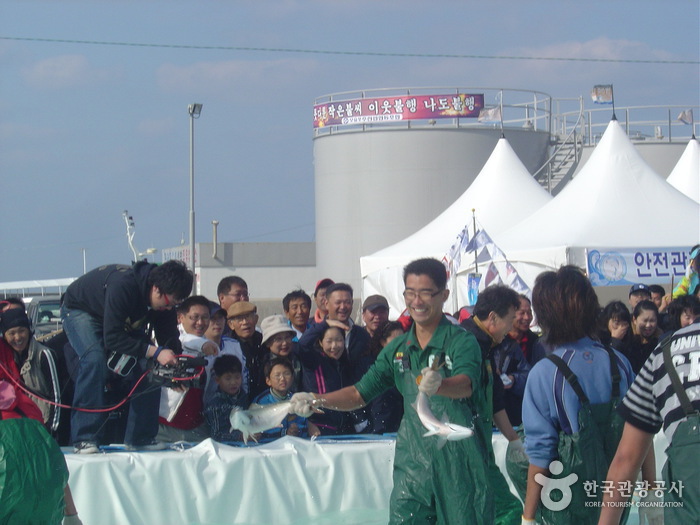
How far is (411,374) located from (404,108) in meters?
26.0

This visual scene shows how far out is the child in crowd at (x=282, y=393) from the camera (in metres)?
5.84

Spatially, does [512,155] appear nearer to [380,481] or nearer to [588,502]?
[380,481]

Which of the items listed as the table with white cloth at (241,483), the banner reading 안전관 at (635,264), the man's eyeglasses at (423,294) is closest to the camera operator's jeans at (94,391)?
the table with white cloth at (241,483)

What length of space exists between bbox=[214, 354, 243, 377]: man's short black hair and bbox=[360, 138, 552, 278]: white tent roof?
10798 mm

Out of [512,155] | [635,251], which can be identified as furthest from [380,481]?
[512,155]

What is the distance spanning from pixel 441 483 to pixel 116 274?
2422 millimetres

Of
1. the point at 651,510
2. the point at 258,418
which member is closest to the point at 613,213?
the point at 651,510

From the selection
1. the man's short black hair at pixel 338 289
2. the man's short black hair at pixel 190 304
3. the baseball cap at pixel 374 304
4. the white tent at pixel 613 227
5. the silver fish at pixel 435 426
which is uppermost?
the white tent at pixel 613 227

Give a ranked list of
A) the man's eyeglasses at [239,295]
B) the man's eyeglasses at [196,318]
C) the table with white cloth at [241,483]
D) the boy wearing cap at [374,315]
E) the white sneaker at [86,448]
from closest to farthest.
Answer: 1. the table with white cloth at [241,483]
2. the white sneaker at [86,448]
3. the man's eyeglasses at [196,318]
4. the boy wearing cap at [374,315]
5. the man's eyeglasses at [239,295]

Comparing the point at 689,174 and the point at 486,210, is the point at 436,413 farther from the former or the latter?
the point at 689,174

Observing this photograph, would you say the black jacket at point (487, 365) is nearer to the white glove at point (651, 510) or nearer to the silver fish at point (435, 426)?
the silver fish at point (435, 426)

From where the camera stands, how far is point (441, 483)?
3.67 m

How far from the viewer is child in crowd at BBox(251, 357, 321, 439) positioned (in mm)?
5844

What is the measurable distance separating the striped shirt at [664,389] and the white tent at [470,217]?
45.3 feet
